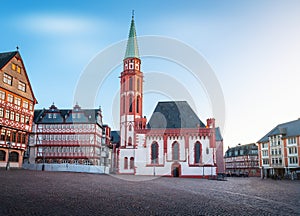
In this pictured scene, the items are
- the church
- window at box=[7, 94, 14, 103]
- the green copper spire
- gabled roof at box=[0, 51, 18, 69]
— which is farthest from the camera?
the green copper spire

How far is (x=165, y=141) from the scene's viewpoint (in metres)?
50.1

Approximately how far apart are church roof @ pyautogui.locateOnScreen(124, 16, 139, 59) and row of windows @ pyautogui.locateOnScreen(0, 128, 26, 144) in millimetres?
25510

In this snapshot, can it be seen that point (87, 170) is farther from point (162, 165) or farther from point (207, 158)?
point (207, 158)

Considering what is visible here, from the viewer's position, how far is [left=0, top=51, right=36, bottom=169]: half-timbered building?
124ft

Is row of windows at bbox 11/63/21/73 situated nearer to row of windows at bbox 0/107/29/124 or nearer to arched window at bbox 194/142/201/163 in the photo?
row of windows at bbox 0/107/29/124

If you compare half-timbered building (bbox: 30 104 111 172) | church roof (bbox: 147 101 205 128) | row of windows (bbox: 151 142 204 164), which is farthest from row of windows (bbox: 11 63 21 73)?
row of windows (bbox: 151 142 204 164)

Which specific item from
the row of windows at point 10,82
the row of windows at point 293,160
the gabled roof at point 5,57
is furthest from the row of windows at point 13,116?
the row of windows at point 293,160

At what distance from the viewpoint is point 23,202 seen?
34.2 ft

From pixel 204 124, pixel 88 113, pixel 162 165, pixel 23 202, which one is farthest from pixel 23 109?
pixel 23 202

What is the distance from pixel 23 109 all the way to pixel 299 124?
52.3m

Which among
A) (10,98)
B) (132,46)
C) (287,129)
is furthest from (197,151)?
(10,98)

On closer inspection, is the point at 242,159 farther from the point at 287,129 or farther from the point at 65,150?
the point at 65,150

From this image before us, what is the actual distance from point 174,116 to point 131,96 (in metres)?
8.93

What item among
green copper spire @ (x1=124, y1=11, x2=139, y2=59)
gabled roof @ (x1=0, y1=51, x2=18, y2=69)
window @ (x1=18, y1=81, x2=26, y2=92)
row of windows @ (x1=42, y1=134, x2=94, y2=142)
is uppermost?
green copper spire @ (x1=124, y1=11, x2=139, y2=59)
